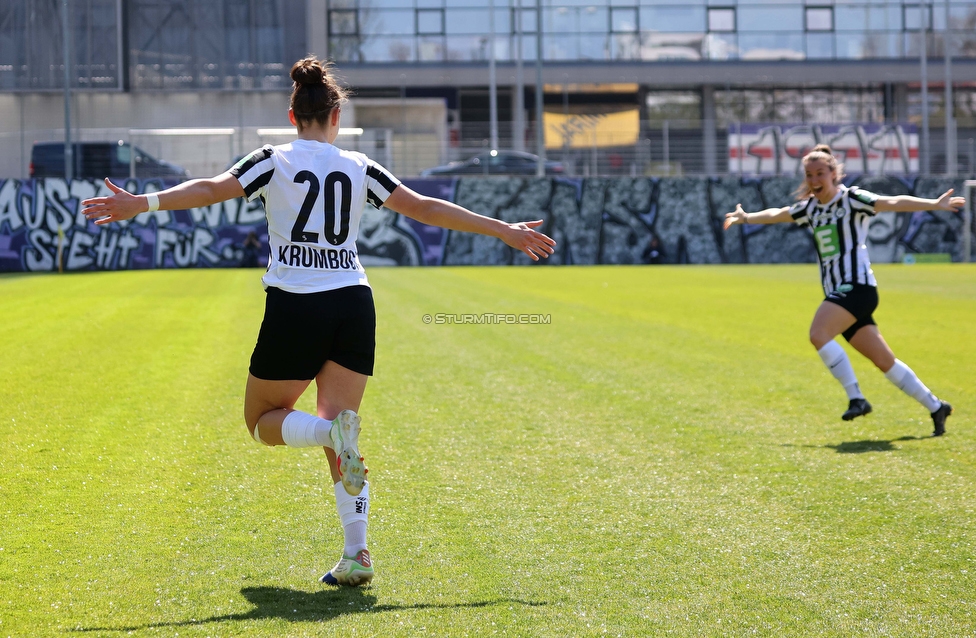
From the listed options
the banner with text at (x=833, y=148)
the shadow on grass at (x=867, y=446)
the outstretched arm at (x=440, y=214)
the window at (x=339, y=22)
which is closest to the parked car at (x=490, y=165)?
the banner with text at (x=833, y=148)

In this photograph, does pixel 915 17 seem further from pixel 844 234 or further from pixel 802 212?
pixel 844 234

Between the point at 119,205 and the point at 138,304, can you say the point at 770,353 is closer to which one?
the point at 119,205

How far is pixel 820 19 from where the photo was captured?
46094 mm

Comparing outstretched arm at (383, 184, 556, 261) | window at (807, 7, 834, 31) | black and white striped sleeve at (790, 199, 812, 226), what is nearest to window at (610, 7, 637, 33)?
window at (807, 7, 834, 31)

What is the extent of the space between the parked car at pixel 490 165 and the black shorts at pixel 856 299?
32.2 meters

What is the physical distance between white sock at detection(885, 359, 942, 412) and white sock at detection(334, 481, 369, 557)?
182 inches

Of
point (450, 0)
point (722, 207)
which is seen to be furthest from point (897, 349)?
point (450, 0)

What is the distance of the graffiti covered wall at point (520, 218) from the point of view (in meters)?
36.7

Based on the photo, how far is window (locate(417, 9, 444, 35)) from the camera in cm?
4547

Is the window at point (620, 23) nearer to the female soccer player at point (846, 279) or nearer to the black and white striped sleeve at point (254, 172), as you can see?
the female soccer player at point (846, 279)

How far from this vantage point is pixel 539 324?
15.1 meters

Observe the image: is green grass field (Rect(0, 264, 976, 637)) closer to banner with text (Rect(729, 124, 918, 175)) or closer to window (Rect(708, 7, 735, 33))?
banner with text (Rect(729, 124, 918, 175))

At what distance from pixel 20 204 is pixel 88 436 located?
3305cm

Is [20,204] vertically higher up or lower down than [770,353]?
higher up
